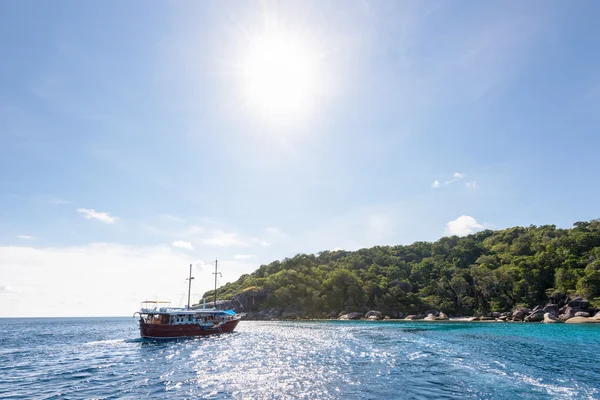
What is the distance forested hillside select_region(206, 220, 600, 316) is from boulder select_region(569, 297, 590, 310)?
160 centimetres

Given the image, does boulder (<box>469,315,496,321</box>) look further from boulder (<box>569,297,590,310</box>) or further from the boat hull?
the boat hull

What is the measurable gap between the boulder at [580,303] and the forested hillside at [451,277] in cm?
160

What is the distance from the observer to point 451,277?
13062cm

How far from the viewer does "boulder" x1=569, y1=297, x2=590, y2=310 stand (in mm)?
81387

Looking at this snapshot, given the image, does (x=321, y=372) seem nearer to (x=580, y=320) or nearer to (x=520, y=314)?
(x=580, y=320)

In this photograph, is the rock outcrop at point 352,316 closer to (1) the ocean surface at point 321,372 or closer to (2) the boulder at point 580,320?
(2) the boulder at point 580,320

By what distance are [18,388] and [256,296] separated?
387ft

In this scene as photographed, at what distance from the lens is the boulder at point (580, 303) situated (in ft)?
267

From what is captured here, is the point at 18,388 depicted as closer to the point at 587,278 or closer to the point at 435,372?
the point at 435,372

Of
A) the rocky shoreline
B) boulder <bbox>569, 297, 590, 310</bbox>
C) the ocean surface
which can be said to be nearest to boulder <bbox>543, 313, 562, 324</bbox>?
the rocky shoreline

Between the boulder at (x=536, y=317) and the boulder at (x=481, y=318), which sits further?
the boulder at (x=481, y=318)

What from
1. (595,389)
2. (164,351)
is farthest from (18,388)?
(595,389)

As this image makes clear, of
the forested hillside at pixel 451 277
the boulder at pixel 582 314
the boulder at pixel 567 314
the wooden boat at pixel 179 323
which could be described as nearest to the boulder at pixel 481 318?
the forested hillside at pixel 451 277

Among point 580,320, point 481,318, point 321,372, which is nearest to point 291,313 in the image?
point 481,318
